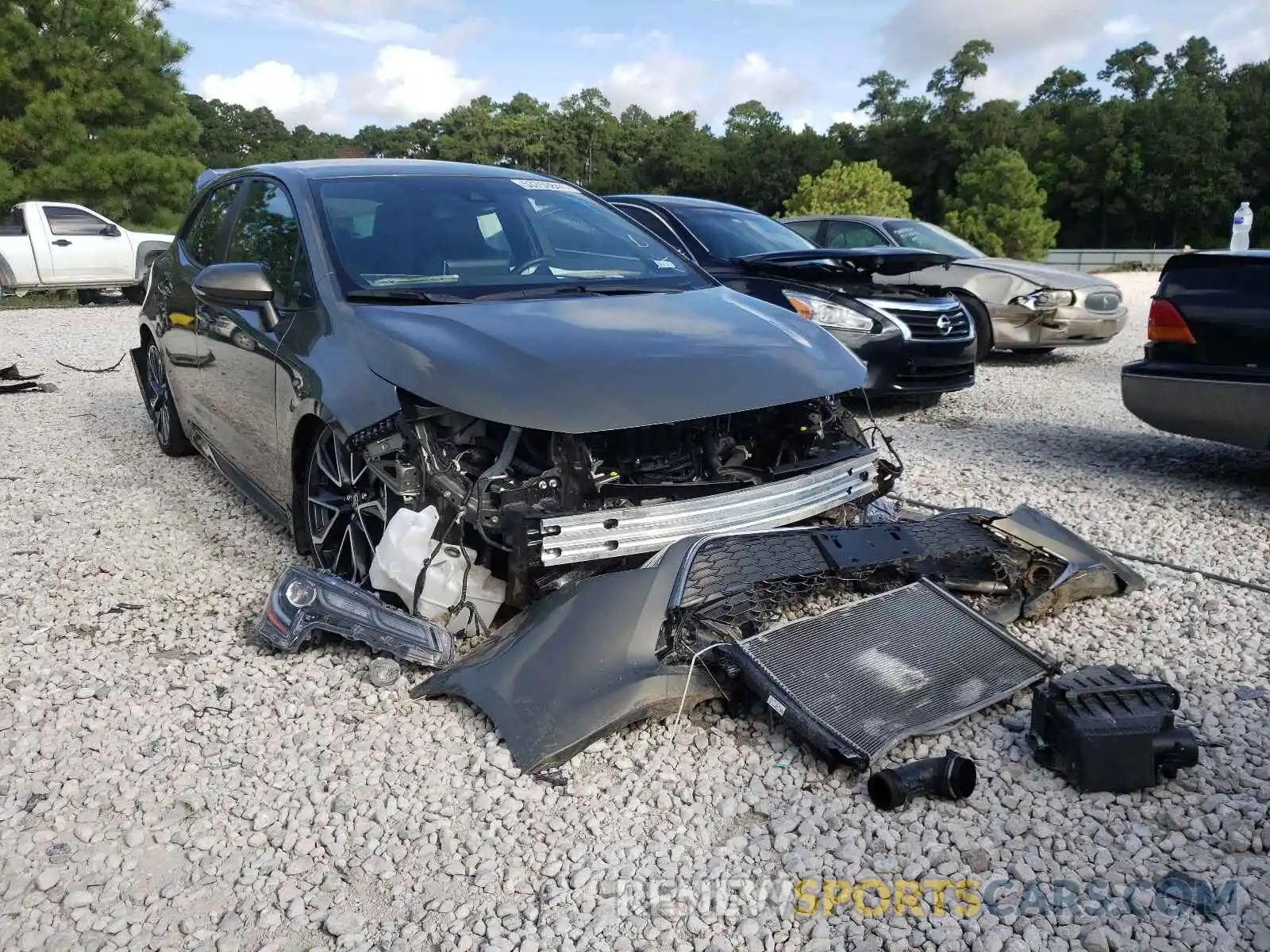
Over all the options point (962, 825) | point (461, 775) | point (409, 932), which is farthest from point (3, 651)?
point (962, 825)

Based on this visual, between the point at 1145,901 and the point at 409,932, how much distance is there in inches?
64.7

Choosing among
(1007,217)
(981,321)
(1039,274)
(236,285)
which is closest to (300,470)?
(236,285)

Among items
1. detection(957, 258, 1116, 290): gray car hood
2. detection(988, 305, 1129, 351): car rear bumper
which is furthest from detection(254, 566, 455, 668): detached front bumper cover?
detection(988, 305, 1129, 351): car rear bumper

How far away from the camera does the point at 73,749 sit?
2.96 m

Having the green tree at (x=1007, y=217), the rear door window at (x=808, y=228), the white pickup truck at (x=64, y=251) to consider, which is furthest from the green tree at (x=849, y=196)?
the white pickup truck at (x=64, y=251)

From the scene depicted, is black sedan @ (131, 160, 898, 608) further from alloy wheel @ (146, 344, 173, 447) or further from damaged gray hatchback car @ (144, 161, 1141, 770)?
alloy wheel @ (146, 344, 173, 447)

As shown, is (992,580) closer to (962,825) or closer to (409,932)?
(962,825)

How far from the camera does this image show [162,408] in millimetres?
6211

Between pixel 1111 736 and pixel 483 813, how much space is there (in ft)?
5.46

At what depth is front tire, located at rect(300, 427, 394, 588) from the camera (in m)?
3.56

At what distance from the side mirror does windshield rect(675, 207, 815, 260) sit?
14.0 feet

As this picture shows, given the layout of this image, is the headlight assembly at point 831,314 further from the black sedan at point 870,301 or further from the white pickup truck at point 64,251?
the white pickup truck at point 64,251

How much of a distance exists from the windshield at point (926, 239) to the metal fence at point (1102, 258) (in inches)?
1102

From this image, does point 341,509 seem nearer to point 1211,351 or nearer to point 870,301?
point 1211,351
